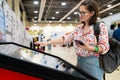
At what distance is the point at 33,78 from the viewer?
0.78 metres

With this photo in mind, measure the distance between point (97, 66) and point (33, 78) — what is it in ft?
4.58

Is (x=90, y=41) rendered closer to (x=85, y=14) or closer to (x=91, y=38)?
(x=91, y=38)

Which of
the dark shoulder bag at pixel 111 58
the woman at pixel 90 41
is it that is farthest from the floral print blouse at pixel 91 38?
the dark shoulder bag at pixel 111 58

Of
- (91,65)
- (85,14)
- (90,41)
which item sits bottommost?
(91,65)

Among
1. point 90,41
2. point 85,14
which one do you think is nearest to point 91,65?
point 90,41

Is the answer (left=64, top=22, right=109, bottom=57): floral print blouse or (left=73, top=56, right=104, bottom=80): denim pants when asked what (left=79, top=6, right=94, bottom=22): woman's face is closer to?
(left=64, top=22, right=109, bottom=57): floral print blouse

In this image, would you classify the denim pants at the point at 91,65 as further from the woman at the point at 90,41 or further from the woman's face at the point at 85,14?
the woman's face at the point at 85,14

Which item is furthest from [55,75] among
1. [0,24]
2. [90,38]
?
[0,24]

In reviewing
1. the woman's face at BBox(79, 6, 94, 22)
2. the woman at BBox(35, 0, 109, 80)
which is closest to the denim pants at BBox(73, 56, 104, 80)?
the woman at BBox(35, 0, 109, 80)

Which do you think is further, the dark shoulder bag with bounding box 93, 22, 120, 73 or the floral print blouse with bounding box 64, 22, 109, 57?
the dark shoulder bag with bounding box 93, 22, 120, 73

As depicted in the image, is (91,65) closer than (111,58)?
Yes

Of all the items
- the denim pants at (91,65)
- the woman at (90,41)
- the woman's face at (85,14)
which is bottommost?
the denim pants at (91,65)

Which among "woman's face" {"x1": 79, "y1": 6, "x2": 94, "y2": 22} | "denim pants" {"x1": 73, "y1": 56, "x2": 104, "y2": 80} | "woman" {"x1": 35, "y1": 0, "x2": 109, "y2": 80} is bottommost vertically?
"denim pants" {"x1": 73, "y1": 56, "x2": 104, "y2": 80}

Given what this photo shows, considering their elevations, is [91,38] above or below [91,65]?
above
